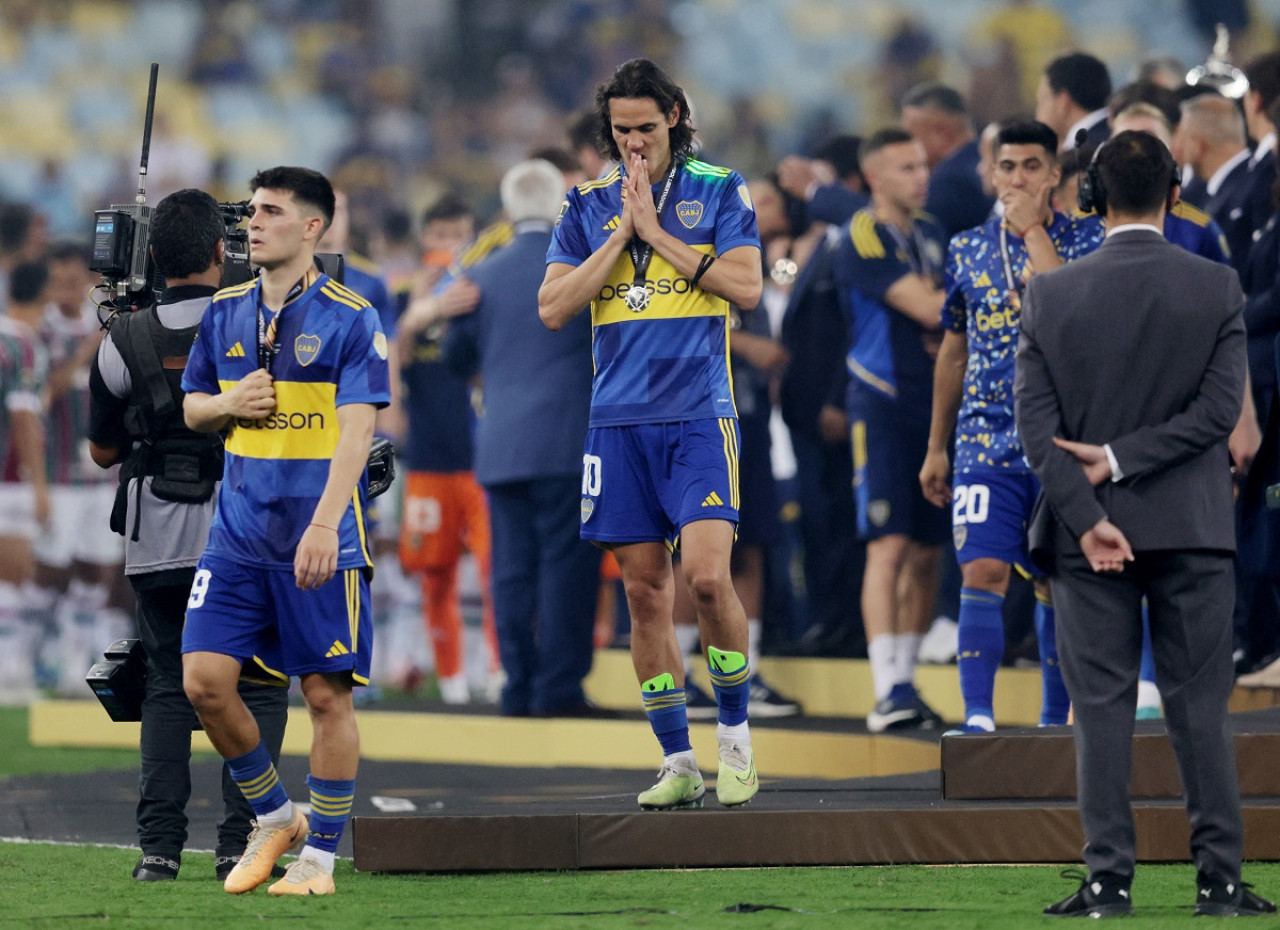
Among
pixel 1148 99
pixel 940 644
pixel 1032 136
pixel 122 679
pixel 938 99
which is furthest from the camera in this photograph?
pixel 938 99

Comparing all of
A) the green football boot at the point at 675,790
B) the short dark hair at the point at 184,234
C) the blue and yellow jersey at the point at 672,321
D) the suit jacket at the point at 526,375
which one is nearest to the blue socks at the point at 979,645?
the green football boot at the point at 675,790

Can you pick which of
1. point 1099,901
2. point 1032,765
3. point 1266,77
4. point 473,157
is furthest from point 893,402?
point 473,157

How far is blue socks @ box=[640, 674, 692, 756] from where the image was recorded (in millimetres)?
5914

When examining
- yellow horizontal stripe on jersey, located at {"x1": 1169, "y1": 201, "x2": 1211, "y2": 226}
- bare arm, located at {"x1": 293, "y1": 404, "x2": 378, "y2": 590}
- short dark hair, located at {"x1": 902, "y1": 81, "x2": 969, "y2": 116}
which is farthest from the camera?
short dark hair, located at {"x1": 902, "y1": 81, "x2": 969, "y2": 116}

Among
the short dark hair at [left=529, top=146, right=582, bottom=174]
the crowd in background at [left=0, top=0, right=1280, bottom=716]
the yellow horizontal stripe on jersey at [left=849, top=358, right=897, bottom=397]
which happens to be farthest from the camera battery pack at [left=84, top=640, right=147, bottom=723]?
the short dark hair at [left=529, top=146, right=582, bottom=174]

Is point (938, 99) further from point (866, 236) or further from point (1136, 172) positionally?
point (1136, 172)

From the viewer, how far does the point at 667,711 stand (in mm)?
5922

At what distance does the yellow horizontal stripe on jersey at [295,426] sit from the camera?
213 inches

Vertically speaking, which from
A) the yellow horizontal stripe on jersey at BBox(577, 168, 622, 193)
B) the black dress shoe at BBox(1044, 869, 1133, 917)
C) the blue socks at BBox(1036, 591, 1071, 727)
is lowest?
the black dress shoe at BBox(1044, 869, 1133, 917)

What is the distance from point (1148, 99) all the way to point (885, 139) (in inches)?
43.6

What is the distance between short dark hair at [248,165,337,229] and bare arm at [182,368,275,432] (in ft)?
1.58

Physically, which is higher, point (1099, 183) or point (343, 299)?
point (1099, 183)

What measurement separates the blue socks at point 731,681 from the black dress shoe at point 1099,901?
57.9 inches

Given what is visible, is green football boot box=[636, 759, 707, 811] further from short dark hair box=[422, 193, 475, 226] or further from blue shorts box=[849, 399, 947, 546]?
short dark hair box=[422, 193, 475, 226]
